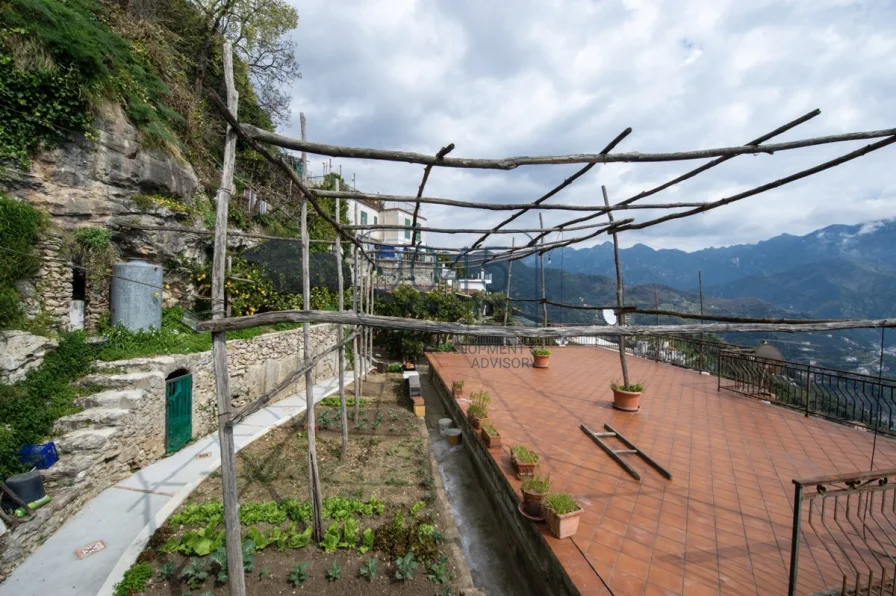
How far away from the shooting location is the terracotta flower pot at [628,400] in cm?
629

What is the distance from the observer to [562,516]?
302 cm

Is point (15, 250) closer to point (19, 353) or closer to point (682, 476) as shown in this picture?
point (19, 353)

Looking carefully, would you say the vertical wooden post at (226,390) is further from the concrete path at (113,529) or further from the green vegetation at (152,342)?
the green vegetation at (152,342)

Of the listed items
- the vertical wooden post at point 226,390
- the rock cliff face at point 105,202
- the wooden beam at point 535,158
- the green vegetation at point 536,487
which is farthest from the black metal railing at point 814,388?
the rock cliff face at point 105,202

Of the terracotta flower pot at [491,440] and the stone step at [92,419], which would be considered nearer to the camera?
the stone step at [92,419]

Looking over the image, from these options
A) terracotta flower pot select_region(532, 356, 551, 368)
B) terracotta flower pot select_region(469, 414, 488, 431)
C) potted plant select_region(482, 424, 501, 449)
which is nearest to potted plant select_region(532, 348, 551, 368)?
terracotta flower pot select_region(532, 356, 551, 368)

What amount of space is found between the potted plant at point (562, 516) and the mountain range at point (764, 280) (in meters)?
11.2

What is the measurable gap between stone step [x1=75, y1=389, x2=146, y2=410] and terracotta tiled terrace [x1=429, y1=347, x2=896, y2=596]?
532cm

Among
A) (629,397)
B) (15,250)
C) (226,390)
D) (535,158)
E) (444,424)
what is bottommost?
(444,424)

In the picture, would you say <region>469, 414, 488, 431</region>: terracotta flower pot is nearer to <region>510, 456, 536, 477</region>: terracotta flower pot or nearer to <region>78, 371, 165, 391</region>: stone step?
<region>510, 456, 536, 477</region>: terracotta flower pot

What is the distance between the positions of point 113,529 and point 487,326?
4.90 m

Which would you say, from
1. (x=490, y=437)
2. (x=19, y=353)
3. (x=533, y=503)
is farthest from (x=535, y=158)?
(x=19, y=353)

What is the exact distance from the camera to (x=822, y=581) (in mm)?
2637

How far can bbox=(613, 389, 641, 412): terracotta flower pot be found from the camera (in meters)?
6.29
